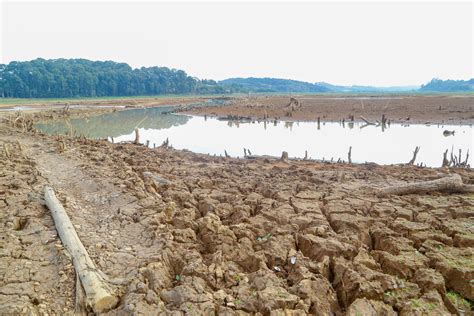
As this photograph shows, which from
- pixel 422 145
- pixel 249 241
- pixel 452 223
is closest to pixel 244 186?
pixel 249 241

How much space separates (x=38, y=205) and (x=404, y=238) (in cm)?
550

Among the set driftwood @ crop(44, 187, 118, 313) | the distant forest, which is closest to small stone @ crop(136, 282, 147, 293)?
driftwood @ crop(44, 187, 118, 313)

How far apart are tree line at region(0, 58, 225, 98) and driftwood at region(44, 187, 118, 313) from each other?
73122mm

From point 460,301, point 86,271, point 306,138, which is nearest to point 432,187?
point 460,301

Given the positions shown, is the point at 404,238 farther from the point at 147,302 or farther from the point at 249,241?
the point at 147,302

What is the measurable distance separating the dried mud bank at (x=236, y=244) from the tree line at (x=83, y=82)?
231 ft

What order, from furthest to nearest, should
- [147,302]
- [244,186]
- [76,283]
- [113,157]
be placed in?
[113,157], [244,186], [76,283], [147,302]

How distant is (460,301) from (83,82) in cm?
7947

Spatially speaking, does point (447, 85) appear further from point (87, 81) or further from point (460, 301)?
point (460, 301)

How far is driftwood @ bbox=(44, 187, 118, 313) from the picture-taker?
131 inches

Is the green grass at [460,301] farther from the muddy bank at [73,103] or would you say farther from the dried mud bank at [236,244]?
the muddy bank at [73,103]

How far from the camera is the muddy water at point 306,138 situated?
15391 mm

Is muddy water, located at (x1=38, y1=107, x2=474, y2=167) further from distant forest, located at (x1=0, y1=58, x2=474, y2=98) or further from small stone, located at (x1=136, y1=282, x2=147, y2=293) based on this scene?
distant forest, located at (x1=0, y1=58, x2=474, y2=98)

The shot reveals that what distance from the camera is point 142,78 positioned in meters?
85.1
